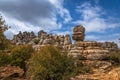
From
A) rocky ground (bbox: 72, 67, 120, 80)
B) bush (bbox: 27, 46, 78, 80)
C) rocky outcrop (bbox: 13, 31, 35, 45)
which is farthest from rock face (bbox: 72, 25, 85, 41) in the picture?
rocky outcrop (bbox: 13, 31, 35, 45)

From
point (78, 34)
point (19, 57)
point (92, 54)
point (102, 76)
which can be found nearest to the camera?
point (102, 76)

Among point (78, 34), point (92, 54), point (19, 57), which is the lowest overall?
point (19, 57)

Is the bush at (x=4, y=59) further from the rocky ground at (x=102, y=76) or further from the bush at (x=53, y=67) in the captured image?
the rocky ground at (x=102, y=76)

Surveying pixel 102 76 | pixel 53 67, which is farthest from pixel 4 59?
pixel 102 76

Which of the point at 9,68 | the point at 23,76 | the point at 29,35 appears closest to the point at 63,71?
the point at 23,76

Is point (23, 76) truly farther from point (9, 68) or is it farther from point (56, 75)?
point (56, 75)

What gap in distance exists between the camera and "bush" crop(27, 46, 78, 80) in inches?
2010

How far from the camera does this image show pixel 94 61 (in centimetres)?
5778

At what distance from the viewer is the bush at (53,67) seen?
51062 mm

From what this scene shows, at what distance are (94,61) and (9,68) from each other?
36.8 m

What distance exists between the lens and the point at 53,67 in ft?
169

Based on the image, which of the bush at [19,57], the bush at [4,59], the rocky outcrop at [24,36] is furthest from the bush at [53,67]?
the rocky outcrop at [24,36]

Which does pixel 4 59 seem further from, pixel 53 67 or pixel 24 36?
pixel 24 36

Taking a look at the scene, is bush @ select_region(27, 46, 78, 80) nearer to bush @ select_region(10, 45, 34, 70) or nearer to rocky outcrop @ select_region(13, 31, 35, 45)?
bush @ select_region(10, 45, 34, 70)
